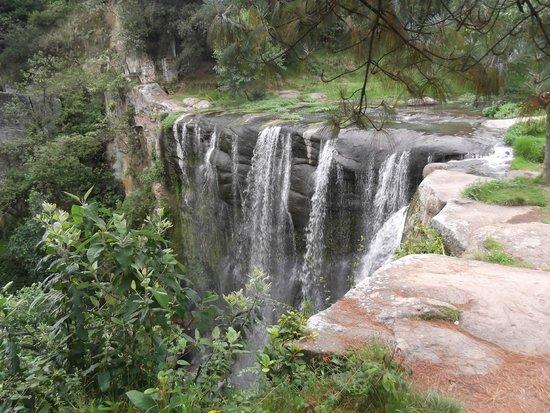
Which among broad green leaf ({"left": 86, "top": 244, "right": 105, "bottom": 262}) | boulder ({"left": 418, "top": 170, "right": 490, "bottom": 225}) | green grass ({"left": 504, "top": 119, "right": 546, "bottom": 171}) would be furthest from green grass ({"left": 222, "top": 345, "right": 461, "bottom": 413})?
green grass ({"left": 504, "top": 119, "right": 546, "bottom": 171})

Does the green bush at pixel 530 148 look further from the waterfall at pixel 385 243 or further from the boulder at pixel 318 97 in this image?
the boulder at pixel 318 97

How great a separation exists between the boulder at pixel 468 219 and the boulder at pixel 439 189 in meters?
0.20

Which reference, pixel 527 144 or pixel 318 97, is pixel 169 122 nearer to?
pixel 318 97

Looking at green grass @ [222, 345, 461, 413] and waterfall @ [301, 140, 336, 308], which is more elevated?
green grass @ [222, 345, 461, 413]

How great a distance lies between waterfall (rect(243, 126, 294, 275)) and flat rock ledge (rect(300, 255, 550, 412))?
669 centimetres

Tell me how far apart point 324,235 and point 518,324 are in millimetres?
6844

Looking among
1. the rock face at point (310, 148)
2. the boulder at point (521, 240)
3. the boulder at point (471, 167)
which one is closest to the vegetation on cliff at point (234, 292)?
the boulder at point (521, 240)

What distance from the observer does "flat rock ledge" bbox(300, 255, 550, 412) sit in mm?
2562

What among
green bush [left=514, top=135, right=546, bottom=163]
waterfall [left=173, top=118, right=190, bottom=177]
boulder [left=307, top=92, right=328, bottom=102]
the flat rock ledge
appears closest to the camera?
the flat rock ledge

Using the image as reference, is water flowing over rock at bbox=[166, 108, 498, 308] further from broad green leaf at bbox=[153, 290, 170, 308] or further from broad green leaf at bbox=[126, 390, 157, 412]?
broad green leaf at bbox=[126, 390, 157, 412]

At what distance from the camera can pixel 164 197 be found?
14.8 m

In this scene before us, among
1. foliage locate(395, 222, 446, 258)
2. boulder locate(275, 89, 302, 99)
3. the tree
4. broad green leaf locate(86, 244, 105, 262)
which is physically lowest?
foliage locate(395, 222, 446, 258)

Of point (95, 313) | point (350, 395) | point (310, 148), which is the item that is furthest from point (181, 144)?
point (350, 395)

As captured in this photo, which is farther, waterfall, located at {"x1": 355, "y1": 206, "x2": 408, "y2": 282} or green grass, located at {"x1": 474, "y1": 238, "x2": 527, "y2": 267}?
waterfall, located at {"x1": 355, "y1": 206, "x2": 408, "y2": 282}
